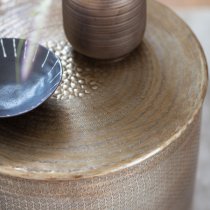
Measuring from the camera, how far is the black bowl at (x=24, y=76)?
0.95 meters

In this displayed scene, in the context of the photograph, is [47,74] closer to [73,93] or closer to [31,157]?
[73,93]

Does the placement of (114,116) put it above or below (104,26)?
below

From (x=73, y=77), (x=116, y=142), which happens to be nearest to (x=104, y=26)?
(x=73, y=77)

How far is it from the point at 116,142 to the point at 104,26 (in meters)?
0.23

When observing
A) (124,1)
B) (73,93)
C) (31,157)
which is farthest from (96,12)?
(31,157)

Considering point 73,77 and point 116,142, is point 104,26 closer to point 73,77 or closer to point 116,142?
point 73,77

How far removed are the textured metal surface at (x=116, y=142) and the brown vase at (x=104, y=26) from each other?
4cm

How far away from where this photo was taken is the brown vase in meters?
0.98

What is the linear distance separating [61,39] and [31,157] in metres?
0.34

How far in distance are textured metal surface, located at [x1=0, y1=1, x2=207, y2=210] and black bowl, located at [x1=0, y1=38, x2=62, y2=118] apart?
0.03 m

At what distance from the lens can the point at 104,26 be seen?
990mm

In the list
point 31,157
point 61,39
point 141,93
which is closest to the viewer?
→ point 31,157

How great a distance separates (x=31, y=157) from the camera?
0.89m

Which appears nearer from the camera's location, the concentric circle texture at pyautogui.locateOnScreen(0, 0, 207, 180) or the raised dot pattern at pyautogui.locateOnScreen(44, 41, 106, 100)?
the concentric circle texture at pyautogui.locateOnScreen(0, 0, 207, 180)
